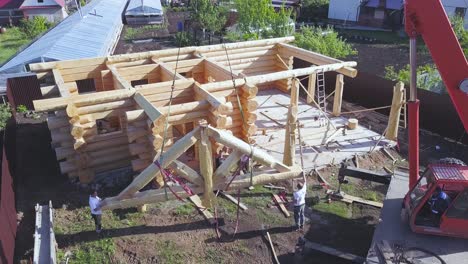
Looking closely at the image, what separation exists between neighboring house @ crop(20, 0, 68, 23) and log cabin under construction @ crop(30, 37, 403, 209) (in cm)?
3082

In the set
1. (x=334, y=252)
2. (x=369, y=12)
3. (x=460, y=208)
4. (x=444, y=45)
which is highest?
(x=444, y=45)

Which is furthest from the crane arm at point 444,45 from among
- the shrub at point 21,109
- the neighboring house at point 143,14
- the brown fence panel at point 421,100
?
the neighboring house at point 143,14

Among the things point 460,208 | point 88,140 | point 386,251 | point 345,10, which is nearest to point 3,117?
point 88,140

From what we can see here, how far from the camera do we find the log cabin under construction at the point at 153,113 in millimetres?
6676

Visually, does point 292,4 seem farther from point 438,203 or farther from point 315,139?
point 438,203

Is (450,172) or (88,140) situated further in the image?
(88,140)

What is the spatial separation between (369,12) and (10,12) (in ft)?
124

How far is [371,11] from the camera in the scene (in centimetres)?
3966

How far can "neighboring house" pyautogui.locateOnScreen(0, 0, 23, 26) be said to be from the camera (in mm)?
40500

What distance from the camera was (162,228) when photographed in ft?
32.2

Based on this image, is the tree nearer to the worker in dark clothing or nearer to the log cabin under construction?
the log cabin under construction

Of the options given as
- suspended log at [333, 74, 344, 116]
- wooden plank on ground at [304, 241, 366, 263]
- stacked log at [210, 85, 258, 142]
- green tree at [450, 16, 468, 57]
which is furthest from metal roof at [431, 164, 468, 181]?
green tree at [450, 16, 468, 57]

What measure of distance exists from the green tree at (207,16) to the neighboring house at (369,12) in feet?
53.1

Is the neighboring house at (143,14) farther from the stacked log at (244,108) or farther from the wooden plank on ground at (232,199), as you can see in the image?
the wooden plank on ground at (232,199)
